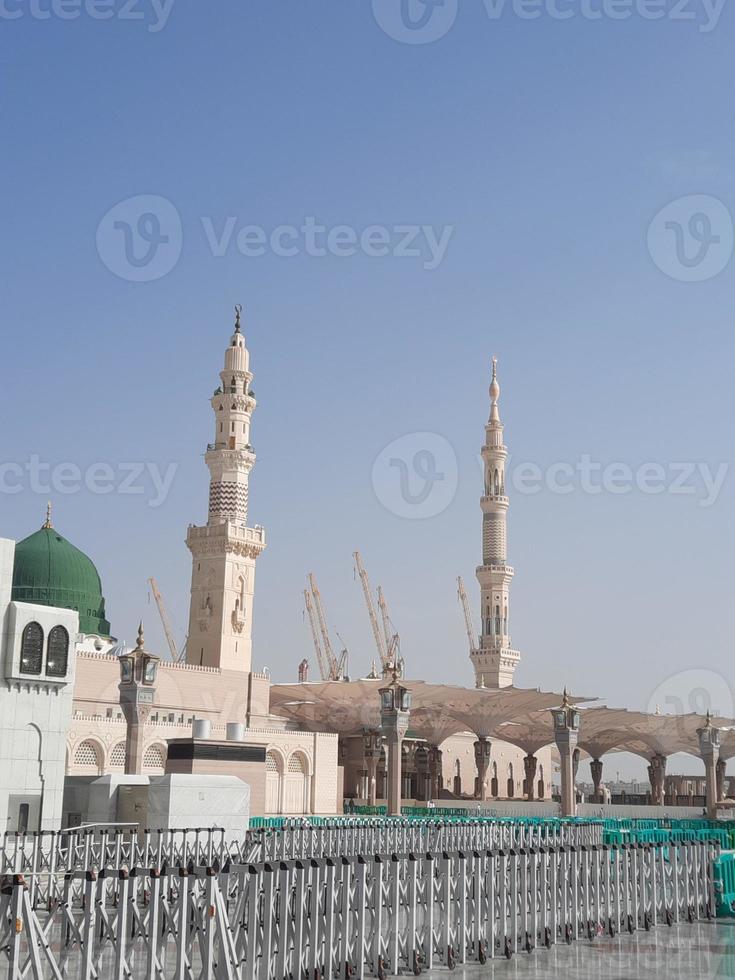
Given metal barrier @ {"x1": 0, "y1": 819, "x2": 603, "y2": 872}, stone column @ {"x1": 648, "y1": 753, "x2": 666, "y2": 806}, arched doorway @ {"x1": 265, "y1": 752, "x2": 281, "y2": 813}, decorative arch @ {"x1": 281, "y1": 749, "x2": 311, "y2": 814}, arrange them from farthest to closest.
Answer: stone column @ {"x1": 648, "y1": 753, "x2": 666, "y2": 806}, decorative arch @ {"x1": 281, "y1": 749, "x2": 311, "y2": 814}, arched doorway @ {"x1": 265, "y1": 752, "x2": 281, "y2": 813}, metal barrier @ {"x1": 0, "y1": 819, "x2": 603, "y2": 872}

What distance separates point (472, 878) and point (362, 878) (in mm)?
2715

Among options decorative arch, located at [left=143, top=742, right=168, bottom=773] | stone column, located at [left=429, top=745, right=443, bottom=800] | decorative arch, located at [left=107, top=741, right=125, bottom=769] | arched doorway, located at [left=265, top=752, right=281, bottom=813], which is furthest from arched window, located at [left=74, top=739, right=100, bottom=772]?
stone column, located at [left=429, top=745, right=443, bottom=800]

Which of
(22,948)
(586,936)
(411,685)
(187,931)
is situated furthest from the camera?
(411,685)

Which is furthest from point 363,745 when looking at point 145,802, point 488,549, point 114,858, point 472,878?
point 472,878

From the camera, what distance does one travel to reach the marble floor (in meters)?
14.0

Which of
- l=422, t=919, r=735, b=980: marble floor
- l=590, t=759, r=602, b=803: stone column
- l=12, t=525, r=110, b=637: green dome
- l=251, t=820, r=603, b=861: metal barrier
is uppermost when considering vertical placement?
l=12, t=525, r=110, b=637: green dome

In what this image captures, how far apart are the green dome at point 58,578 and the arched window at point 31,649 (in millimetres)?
49007

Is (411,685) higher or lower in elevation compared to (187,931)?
higher

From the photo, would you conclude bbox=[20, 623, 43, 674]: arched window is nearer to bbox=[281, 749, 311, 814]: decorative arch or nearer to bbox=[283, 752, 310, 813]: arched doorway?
bbox=[281, 749, 311, 814]: decorative arch

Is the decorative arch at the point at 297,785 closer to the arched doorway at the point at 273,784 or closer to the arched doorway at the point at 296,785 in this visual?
the arched doorway at the point at 296,785

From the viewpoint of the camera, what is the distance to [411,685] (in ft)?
224

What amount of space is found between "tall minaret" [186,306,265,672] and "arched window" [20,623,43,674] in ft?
148

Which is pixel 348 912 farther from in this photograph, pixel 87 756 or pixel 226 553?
pixel 226 553

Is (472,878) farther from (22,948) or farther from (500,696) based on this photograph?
(500,696)
